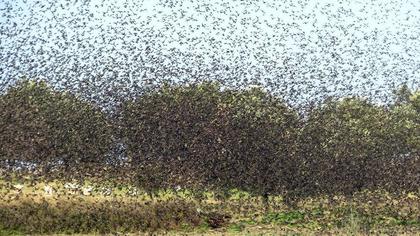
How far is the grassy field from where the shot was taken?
63.9 ft

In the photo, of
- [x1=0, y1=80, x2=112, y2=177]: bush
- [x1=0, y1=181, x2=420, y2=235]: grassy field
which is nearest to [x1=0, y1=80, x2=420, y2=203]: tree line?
[x1=0, y1=80, x2=112, y2=177]: bush

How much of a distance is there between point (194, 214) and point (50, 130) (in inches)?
272

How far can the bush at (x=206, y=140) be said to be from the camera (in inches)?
974

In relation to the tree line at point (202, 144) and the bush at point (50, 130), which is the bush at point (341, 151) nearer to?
the tree line at point (202, 144)

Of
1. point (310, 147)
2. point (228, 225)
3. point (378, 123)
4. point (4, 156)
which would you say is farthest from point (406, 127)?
point (4, 156)

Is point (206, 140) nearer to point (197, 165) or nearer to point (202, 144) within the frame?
point (202, 144)

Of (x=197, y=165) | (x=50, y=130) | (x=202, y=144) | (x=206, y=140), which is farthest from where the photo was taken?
(x=206, y=140)

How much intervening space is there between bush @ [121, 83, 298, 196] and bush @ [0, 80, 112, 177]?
1246mm

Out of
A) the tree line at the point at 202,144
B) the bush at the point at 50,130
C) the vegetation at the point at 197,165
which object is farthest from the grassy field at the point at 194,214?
the bush at the point at 50,130

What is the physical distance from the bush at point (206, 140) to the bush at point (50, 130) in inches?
49.0

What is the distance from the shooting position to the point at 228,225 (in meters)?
21.6

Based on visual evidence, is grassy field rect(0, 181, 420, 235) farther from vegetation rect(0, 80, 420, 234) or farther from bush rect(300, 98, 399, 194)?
bush rect(300, 98, 399, 194)

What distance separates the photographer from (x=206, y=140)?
26109 mm

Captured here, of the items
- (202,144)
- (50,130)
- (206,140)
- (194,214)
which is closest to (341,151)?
(206,140)
